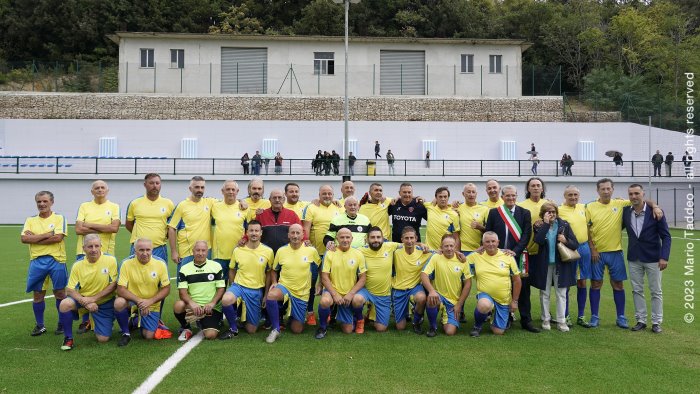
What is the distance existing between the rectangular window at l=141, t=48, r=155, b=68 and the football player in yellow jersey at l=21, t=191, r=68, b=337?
101 feet

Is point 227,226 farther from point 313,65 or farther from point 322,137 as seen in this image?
point 313,65

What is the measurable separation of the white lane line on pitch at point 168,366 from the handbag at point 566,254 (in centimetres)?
428

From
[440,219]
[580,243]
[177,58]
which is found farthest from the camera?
[177,58]

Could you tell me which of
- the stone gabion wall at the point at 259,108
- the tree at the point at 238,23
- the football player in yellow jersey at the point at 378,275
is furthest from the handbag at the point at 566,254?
the tree at the point at 238,23

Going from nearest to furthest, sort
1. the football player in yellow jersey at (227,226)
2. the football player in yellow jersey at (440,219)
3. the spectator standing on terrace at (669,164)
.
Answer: the football player in yellow jersey at (227,226)
the football player in yellow jersey at (440,219)
the spectator standing on terrace at (669,164)

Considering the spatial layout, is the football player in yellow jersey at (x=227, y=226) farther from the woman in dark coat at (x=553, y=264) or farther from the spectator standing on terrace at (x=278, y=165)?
the spectator standing on terrace at (x=278, y=165)

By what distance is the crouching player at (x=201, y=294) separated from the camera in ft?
21.9

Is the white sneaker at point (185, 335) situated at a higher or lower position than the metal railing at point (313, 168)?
lower

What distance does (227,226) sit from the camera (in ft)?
24.9

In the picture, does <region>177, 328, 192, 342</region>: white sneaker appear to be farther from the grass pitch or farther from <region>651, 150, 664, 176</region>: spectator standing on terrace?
<region>651, 150, 664, 176</region>: spectator standing on terrace

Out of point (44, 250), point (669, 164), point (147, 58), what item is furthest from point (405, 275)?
point (147, 58)

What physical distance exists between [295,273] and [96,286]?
7.28 ft

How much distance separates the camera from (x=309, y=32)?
47.0 m

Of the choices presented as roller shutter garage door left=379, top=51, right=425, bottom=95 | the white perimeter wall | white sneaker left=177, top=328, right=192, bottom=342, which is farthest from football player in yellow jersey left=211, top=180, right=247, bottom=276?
roller shutter garage door left=379, top=51, right=425, bottom=95
